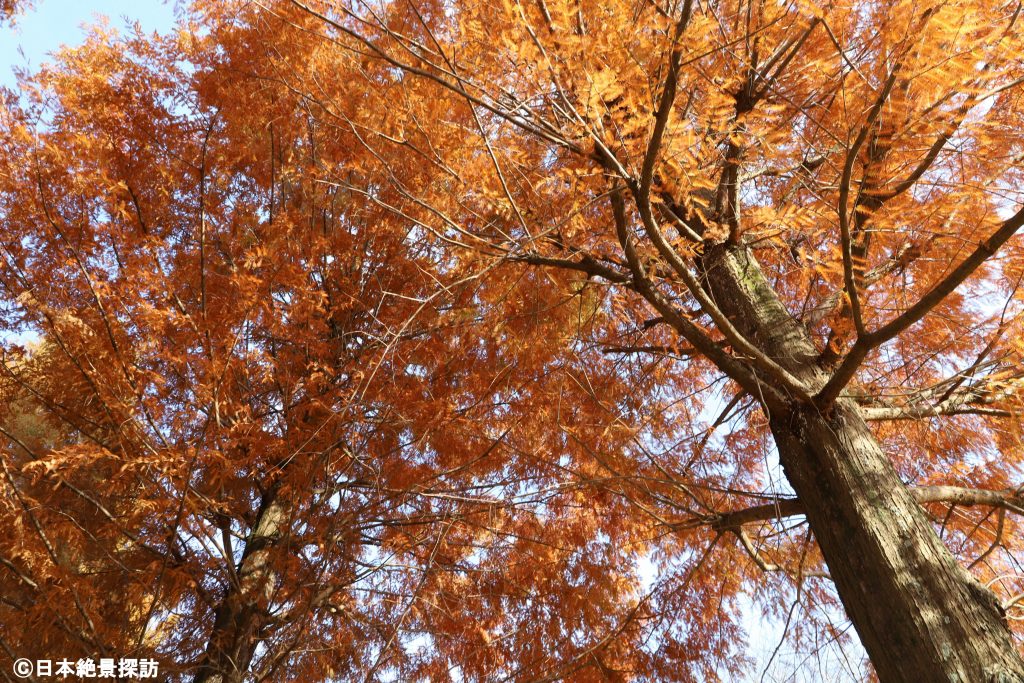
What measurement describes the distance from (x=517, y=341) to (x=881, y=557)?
2.36 m

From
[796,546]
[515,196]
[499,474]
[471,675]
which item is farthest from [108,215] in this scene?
[796,546]

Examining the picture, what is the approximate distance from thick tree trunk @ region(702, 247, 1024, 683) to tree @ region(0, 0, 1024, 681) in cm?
1

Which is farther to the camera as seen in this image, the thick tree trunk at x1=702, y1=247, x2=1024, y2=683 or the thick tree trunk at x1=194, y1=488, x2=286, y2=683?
the thick tree trunk at x1=194, y1=488, x2=286, y2=683

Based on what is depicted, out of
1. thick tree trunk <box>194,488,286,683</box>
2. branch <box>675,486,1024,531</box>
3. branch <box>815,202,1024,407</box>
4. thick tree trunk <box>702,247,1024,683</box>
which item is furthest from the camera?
thick tree trunk <box>194,488,286,683</box>

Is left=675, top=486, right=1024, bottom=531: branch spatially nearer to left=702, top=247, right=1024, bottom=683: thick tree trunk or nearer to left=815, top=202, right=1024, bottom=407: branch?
left=702, top=247, right=1024, bottom=683: thick tree trunk

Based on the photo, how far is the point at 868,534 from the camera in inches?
97.1

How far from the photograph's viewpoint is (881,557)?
2400 mm

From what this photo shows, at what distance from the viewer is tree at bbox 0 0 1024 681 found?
8.32 ft

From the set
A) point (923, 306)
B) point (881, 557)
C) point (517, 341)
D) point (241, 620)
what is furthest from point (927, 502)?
point (241, 620)

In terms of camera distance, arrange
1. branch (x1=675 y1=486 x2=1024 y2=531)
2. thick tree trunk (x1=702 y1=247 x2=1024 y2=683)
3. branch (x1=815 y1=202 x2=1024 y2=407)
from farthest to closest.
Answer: branch (x1=675 y1=486 x2=1024 y2=531) → thick tree trunk (x1=702 y1=247 x2=1024 y2=683) → branch (x1=815 y1=202 x2=1024 y2=407)

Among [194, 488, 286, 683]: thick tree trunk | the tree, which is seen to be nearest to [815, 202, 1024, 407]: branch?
the tree

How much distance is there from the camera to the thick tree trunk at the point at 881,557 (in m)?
2.18

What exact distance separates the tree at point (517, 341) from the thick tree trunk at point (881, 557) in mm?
12

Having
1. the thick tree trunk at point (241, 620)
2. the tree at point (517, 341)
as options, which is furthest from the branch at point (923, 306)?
the thick tree trunk at point (241, 620)
